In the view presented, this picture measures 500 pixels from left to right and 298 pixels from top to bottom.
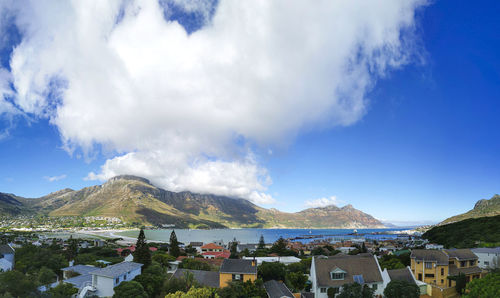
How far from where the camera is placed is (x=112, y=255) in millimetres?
68375

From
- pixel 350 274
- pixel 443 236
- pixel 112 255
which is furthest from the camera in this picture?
pixel 443 236

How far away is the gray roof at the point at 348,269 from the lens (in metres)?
33.8

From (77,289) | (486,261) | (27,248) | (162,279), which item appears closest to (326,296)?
(162,279)

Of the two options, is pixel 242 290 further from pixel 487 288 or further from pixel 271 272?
pixel 487 288

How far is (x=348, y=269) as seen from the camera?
116ft

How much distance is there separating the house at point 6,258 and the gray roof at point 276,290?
37736 millimetres

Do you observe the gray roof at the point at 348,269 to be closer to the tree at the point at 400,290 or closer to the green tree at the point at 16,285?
the tree at the point at 400,290

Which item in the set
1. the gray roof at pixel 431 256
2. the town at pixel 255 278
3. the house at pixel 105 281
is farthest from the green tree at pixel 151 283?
the gray roof at pixel 431 256

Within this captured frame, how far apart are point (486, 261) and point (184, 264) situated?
157ft

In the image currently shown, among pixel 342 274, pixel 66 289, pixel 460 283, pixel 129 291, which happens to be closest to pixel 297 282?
pixel 342 274

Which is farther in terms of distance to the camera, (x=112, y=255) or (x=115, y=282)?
(x=112, y=255)

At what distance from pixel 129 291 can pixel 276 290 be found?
49.9 feet

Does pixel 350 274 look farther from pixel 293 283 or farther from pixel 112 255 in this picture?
pixel 112 255

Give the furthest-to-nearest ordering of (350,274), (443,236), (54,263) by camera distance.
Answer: (443,236)
(54,263)
(350,274)
